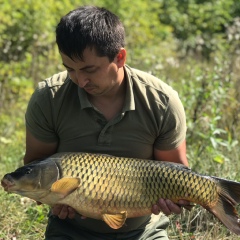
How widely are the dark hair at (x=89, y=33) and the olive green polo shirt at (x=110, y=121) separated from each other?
23 cm

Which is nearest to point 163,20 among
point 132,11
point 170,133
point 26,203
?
point 132,11

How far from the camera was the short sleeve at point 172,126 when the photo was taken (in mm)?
3059

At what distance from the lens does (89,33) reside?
9.22ft

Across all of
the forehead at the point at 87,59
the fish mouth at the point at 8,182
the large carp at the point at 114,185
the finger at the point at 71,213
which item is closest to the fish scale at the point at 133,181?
the large carp at the point at 114,185

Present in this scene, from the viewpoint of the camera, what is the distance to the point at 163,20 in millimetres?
12289

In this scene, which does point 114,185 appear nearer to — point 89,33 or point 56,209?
point 56,209

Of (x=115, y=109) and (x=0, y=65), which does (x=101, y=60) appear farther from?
(x=0, y=65)

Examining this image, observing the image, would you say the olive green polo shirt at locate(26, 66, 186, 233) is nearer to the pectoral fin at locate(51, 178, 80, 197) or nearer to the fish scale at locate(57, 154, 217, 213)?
the fish scale at locate(57, 154, 217, 213)

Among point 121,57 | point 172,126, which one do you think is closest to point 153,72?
point 172,126

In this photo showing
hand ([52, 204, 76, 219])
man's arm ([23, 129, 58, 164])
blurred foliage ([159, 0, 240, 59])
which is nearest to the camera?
hand ([52, 204, 76, 219])

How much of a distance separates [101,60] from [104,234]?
2.75 feet

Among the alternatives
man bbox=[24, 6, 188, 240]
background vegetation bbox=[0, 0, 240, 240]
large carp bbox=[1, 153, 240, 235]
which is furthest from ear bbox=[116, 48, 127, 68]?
background vegetation bbox=[0, 0, 240, 240]

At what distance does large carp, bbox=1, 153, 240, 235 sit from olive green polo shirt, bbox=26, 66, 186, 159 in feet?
0.62

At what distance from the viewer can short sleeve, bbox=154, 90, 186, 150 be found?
3.06 metres
